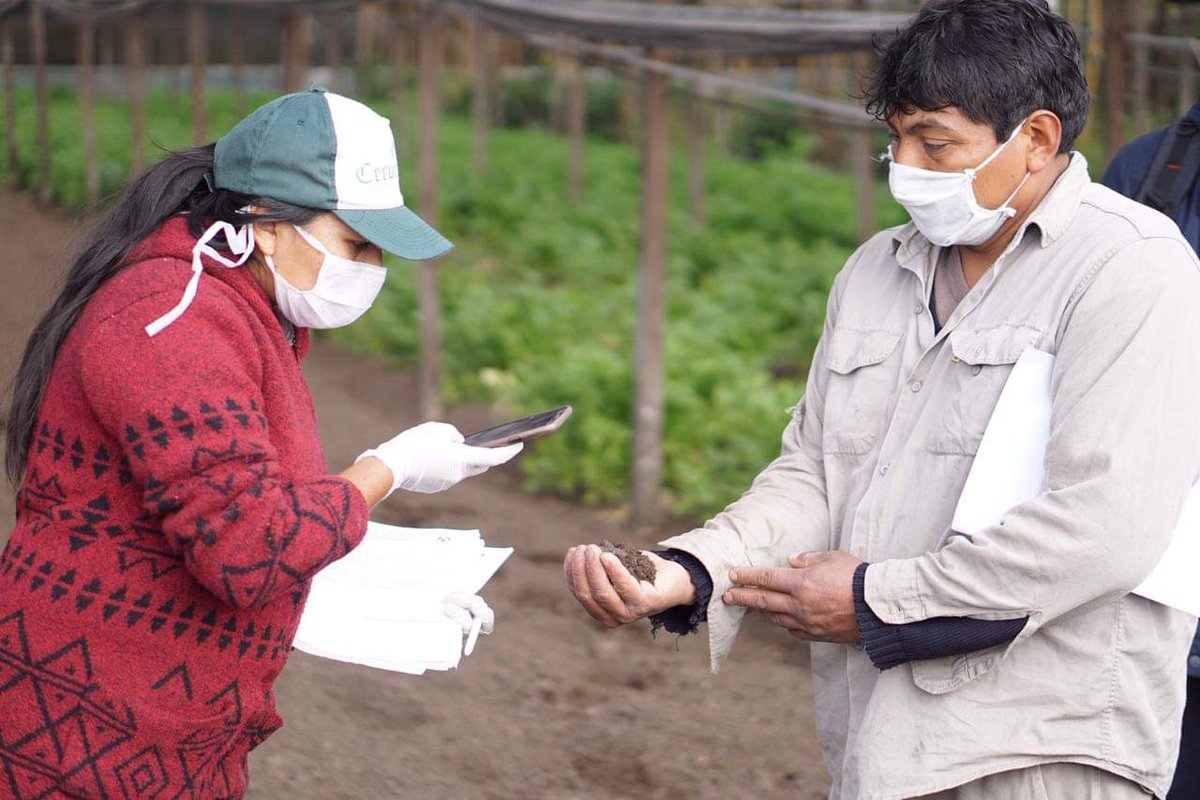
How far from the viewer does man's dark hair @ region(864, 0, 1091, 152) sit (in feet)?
6.75

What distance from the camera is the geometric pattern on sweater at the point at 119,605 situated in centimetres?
189

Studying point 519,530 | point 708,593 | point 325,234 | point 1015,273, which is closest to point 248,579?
point 325,234

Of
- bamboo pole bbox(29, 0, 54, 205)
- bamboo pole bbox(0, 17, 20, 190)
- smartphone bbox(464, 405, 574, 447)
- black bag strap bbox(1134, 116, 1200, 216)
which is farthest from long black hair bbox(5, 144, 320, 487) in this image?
bamboo pole bbox(29, 0, 54, 205)

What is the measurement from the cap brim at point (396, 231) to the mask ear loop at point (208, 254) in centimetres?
14

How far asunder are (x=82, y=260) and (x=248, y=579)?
60 cm

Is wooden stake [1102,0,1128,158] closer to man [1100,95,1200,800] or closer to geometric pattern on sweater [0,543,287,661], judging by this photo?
man [1100,95,1200,800]

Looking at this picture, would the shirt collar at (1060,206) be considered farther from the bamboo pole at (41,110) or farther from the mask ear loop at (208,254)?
the bamboo pole at (41,110)

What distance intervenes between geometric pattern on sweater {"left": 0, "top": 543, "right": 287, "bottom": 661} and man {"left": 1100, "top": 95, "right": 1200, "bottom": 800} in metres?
1.86

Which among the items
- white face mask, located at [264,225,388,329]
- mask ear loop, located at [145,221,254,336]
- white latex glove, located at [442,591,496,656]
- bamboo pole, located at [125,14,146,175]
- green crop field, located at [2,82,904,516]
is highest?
mask ear loop, located at [145,221,254,336]

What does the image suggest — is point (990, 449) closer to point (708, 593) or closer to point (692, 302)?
point (708, 593)

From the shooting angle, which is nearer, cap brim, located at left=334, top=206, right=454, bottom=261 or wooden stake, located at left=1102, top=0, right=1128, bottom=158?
cap brim, located at left=334, top=206, right=454, bottom=261

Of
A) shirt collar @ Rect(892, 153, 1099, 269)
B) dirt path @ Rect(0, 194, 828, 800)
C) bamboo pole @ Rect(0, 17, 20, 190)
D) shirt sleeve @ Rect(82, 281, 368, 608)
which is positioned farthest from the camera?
bamboo pole @ Rect(0, 17, 20, 190)

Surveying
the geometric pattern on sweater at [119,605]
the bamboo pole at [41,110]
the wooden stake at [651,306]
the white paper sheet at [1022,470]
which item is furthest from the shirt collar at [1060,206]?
the bamboo pole at [41,110]

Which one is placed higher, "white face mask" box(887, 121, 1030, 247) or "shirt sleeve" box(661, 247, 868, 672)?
"white face mask" box(887, 121, 1030, 247)
